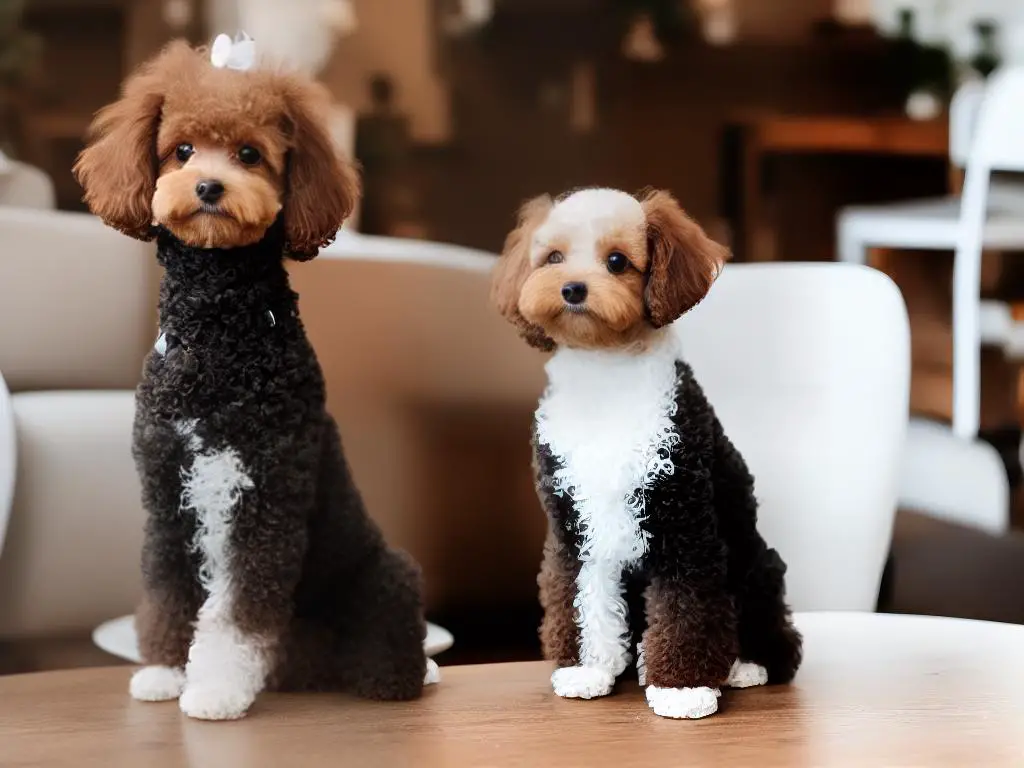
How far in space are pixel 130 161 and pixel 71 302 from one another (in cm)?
49

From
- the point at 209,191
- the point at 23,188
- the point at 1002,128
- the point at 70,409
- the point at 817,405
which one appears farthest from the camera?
the point at 1002,128

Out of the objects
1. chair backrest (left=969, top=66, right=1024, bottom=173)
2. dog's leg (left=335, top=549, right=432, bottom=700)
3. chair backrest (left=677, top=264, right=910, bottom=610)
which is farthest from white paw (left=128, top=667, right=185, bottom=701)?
chair backrest (left=969, top=66, right=1024, bottom=173)

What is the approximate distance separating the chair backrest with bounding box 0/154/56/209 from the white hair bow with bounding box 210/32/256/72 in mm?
638

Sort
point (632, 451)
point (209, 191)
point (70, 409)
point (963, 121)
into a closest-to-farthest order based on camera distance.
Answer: point (209, 191) < point (632, 451) < point (70, 409) < point (963, 121)

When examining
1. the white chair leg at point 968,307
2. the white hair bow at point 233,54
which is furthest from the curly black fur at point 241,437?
the white chair leg at point 968,307

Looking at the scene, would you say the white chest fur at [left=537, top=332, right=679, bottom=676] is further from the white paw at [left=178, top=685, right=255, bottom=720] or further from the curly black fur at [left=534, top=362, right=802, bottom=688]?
the white paw at [left=178, top=685, right=255, bottom=720]

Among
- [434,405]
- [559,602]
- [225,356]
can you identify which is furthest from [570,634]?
[434,405]

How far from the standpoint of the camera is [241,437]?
0.99 metres

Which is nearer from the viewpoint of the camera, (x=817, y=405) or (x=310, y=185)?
(x=310, y=185)

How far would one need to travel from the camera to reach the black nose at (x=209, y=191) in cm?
92

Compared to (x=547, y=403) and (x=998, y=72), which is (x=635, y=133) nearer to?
(x=998, y=72)

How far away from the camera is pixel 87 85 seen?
75.9 inches

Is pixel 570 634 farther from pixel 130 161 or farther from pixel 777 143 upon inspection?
pixel 777 143

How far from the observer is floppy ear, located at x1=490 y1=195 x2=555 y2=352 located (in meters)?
1.04
